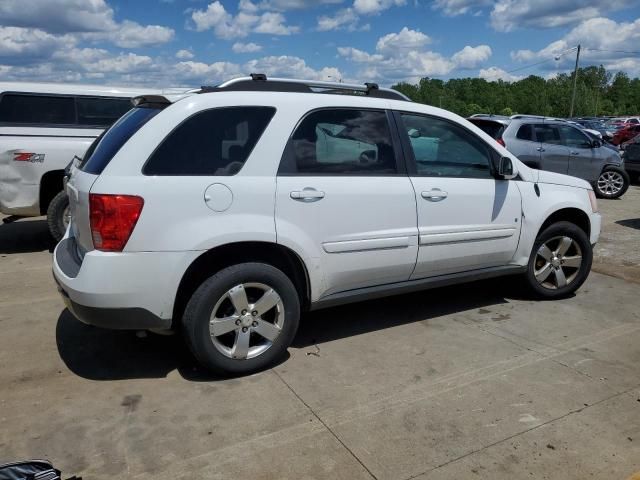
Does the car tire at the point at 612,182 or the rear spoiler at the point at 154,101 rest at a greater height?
the rear spoiler at the point at 154,101

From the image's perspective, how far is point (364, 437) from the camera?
299 cm

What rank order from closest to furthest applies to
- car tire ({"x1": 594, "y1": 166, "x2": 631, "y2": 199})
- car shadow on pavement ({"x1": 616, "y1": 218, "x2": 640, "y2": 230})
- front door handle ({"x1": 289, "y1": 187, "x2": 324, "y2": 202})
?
1. front door handle ({"x1": 289, "y1": 187, "x2": 324, "y2": 202})
2. car shadow on pavement ({"x1": 616, "y1": 218, "x2": 640, "y2": 230})
3. car tire ({"x1": 594, "y1": 166, "x2": 631, "y2": 199})

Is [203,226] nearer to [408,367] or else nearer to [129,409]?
[129,409]

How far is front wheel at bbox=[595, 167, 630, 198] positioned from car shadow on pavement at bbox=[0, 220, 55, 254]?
35.6ft

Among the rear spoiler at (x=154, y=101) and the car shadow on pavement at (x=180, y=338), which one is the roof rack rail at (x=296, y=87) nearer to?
the rear spoiler at (x=154, y=101)

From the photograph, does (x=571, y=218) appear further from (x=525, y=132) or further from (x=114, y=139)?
(x=525, y=132)

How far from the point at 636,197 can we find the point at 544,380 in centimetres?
1061

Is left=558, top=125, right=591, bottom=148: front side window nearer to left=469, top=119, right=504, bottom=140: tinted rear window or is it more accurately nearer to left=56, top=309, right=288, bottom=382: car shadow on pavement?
left=469, top=119, right=504, bottom=140: tinted rear window

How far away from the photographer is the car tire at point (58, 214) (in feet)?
21.8

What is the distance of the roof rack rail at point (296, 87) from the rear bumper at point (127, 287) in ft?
3.95

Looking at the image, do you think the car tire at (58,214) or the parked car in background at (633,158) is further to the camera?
the parked car in background at (633,158)

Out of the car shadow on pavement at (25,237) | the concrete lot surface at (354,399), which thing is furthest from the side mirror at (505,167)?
the car shadow on pavement at (25,237)

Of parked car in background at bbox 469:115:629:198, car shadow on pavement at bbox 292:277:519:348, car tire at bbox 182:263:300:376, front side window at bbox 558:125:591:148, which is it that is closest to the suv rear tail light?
car tire at bbox 182:263:300:376

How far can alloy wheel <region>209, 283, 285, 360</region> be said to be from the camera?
3.49 meters
